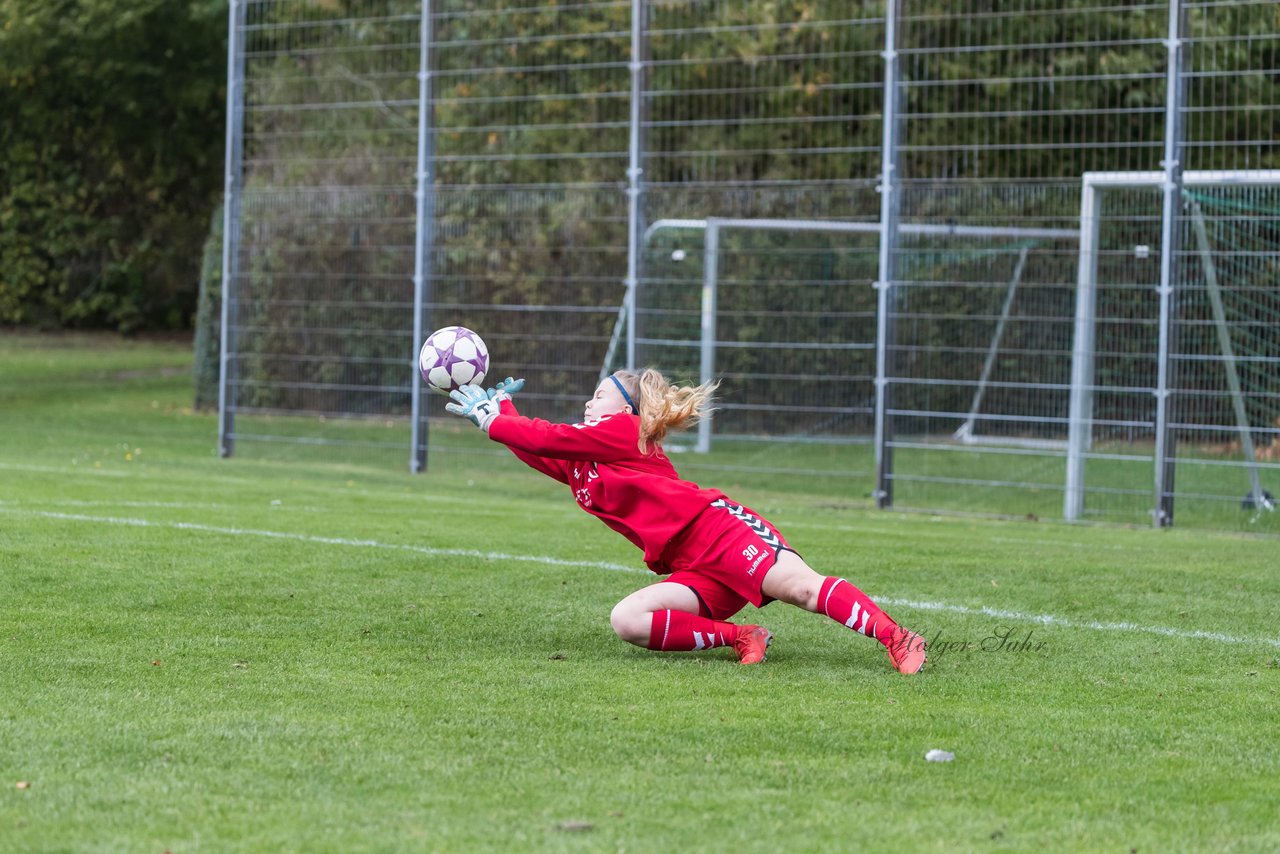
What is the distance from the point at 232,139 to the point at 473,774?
43.8 feet

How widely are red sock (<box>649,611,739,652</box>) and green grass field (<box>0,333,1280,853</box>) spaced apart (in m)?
0.07

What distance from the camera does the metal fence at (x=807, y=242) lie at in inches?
504

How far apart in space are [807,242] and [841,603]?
10.6 meters

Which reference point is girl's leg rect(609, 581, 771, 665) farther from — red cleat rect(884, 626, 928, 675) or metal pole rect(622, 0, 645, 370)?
metal pole rect(622, 0, 645, 370)

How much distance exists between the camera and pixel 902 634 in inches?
239

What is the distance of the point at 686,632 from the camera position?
626cm

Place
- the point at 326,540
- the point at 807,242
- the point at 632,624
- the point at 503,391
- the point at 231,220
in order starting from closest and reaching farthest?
the point at 632,624
the point at 503,391
the point at 326,540
the point at 807,242
the point at 231,220

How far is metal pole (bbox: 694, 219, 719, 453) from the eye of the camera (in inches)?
599

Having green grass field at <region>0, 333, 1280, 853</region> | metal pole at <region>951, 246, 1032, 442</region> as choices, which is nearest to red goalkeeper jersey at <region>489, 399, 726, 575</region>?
green grass field at <region>0, 333, 1280, 853</region>

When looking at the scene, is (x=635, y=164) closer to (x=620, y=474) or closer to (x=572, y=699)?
(x=620, y=474)

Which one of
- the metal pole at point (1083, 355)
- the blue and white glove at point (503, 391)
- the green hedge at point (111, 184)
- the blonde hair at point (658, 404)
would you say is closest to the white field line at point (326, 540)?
the blue and white glove at point (503, 391)

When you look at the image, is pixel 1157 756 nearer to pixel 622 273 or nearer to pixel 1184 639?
pixel 1184 639

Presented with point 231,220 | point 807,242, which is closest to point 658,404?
point 807,242

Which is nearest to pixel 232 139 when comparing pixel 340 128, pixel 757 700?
pixel 340 128
